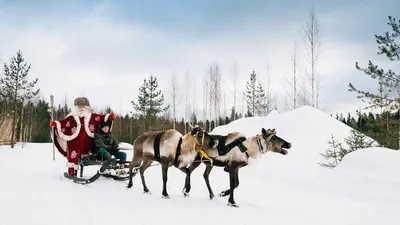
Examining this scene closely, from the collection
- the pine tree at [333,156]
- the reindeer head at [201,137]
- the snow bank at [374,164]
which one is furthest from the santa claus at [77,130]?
the pine tree at [333,156]

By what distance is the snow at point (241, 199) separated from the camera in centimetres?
509

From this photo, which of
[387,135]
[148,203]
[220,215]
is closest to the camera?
[220,215]

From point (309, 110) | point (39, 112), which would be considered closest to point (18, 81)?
point (39, 112)

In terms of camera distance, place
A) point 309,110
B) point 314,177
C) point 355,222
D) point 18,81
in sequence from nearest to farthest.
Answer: point 355,222, point 314,177, point 309,110, point 18,81

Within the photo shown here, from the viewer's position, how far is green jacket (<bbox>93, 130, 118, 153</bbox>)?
8512mm

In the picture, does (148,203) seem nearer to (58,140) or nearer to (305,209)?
(305,209)

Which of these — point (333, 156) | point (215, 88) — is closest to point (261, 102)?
point (215, 88)

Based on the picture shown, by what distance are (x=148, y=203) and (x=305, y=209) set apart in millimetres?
3022

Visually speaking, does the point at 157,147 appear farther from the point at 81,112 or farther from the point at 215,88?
the point at 215,88

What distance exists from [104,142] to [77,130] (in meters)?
0.73

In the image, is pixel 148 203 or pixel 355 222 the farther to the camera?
pixel 148 203

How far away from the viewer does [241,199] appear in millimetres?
7270

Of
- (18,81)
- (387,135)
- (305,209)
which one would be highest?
(18,81)

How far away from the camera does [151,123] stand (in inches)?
1551
